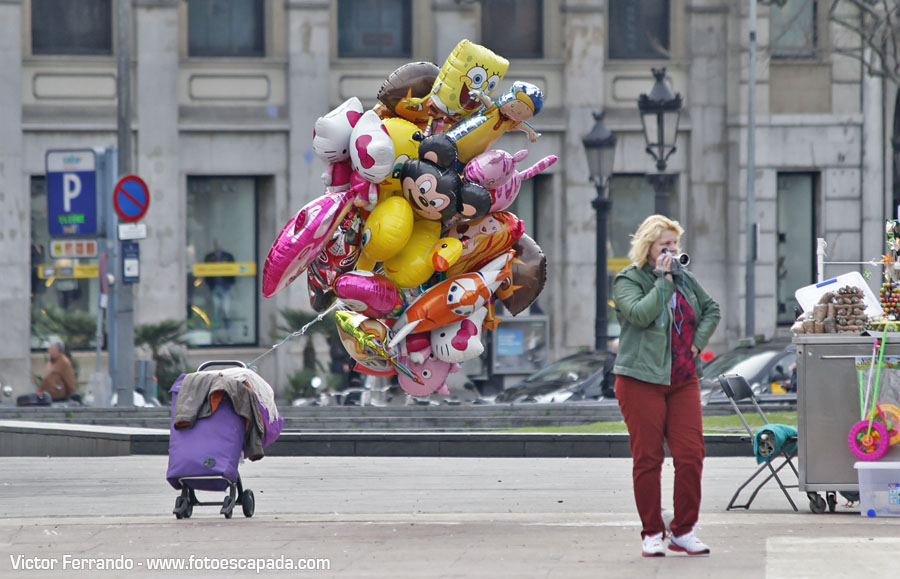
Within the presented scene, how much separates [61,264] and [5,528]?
18.9m

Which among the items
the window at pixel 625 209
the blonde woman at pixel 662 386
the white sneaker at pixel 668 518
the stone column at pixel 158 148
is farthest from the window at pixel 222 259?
the blonde woman at pixel 662 386

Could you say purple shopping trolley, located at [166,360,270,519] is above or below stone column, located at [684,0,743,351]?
below

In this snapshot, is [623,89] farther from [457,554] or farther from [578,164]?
[457,554]

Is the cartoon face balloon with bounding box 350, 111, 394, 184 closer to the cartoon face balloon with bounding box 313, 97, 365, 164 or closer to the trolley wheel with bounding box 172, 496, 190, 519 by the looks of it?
the cartoon face balloon with bounding box 313, 97, 365, 164

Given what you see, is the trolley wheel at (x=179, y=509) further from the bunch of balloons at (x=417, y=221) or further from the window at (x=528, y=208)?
the window at (x=528, y=208)

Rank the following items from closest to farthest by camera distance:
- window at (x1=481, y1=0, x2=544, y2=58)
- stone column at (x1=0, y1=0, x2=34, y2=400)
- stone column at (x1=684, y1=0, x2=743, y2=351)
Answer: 1. stone column at (x1=0, y1=0, x2=34, y2=400)
2. window at (x1=481, y1=0, x2=544, y2=58)
3. stone column at (x1=684, y1=0, x2=743, y2=351)

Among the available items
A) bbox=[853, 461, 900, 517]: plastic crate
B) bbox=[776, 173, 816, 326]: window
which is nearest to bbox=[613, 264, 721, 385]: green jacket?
bbox=[853, 461, 900, 517]: plastic crate

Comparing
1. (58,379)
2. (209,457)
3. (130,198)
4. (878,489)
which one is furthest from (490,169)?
(58,379)

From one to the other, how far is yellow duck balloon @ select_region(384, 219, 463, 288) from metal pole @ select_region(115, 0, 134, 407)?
1099 cm

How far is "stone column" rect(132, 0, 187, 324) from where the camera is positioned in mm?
27734

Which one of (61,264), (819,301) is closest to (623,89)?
(61,264)

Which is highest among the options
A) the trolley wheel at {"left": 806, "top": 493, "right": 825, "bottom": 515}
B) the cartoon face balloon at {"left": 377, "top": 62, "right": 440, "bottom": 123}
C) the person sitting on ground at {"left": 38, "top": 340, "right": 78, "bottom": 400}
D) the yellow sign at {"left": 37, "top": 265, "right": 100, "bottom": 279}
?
the cartoon face balloon at {"left": 377, "top": 62, "right": 440, "bottom": 123}

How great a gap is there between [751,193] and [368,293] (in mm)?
20396

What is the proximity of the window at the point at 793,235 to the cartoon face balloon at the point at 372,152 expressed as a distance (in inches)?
856
